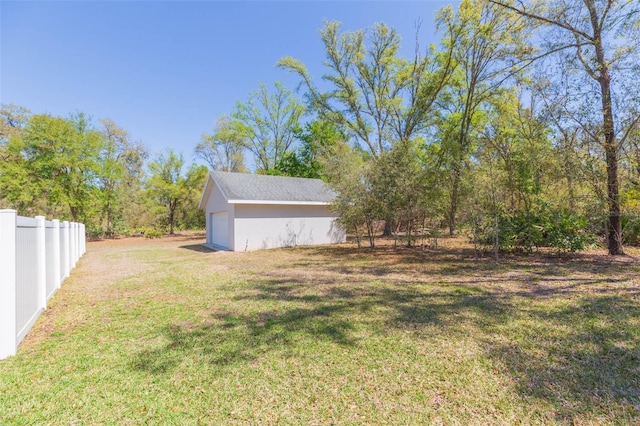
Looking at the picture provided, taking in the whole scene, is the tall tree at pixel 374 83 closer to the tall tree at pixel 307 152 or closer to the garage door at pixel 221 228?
Result: the tall tree at pixel 307 152

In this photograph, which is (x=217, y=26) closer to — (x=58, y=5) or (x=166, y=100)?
(x=58, y=5)

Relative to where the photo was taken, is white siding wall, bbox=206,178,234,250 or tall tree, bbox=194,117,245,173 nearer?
white siding wall, bbox=206,178,234,250

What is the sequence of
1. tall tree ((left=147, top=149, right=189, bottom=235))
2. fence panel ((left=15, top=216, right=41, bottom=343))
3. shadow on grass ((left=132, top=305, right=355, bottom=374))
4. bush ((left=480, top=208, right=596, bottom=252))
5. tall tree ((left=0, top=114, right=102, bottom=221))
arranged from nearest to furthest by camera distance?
shadow on grass ((left=132, top=305, right=355, bottom=374)) → fence panel ((left=15, top=216, right=41, bottom=343)) → bush ((left=480, top=208, right=596, bottom=252)) → tall tree ((left=0, top=114, right=102, bottom=221)) → tall tree ((left=147, top=149, right=189, bottom=235))

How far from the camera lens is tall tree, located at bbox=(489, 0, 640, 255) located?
7461mm

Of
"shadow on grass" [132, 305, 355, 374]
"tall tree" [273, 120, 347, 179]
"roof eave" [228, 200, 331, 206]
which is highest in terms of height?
"tall tree" [273, 120, 347, 179]

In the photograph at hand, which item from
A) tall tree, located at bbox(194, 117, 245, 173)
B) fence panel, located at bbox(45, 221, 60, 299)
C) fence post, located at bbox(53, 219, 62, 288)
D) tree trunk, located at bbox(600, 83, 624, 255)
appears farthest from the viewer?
tall tree, located at bbox(194, 117, 245, 173)

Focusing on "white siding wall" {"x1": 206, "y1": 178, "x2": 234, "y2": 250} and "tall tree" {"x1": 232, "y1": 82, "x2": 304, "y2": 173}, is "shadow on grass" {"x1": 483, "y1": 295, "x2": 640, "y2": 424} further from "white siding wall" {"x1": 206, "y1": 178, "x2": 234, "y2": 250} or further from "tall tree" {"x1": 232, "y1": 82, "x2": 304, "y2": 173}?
"tall tree" {"x1": 232, "y1": 82, "x2": 304, "y2": 173}

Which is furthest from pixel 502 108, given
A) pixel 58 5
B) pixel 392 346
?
pixel 58 5

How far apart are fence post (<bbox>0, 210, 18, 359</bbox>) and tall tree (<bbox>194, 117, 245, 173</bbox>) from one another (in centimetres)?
2546

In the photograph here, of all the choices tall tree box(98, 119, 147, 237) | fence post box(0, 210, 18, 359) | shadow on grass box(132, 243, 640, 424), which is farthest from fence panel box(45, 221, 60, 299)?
tall tree box(98, 119, 147, 237)

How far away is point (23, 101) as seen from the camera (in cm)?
1959

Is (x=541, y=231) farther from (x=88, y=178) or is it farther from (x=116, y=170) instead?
(x=116, y=170)

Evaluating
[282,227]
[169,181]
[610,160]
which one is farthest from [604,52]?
[169,181]

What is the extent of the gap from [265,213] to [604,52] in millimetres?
13319
